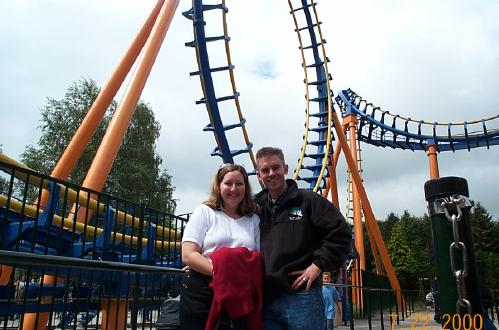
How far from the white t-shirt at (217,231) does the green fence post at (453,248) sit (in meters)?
0.83

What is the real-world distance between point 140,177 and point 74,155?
16165 mm

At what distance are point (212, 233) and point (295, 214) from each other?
41 cm

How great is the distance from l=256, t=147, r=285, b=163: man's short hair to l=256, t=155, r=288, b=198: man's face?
0.02 m

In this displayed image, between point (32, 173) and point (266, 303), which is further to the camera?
point (32, 173)

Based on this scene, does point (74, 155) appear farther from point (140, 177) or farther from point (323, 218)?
point (140, 177)

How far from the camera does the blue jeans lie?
2049 mm

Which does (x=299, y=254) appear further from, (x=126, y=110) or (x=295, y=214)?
(x=126, y=110)

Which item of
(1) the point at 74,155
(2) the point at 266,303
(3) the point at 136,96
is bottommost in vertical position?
(2) the point at 266,303

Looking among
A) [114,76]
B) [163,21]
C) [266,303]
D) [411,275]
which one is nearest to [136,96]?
[114,76]

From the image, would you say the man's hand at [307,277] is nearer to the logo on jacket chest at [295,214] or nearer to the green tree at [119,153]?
the logo on jacket chest at [295,214]

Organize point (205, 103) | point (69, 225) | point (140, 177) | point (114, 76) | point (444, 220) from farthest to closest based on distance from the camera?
1. point (140, 177)
2. point (205, 103)
3. point (114, 76)
4. point (69, 225)
5. point (444, 220)

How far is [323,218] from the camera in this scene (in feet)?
6.97

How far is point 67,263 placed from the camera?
239cm

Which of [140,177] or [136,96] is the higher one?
[140,177]
